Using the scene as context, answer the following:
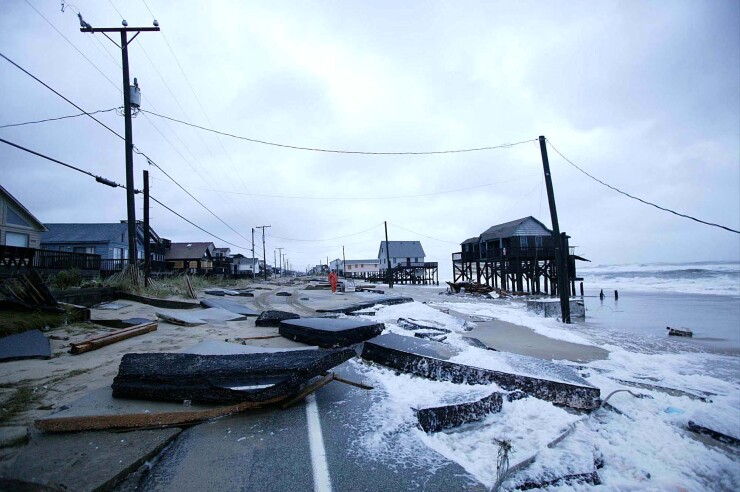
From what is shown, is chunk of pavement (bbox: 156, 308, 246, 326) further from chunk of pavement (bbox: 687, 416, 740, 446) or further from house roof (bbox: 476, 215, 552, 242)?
house roof (bbox: 476, 215, 552, 242)

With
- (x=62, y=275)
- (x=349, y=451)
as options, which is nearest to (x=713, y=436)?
(x=349, y=451)

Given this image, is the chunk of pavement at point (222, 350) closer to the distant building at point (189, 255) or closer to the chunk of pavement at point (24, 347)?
the chunk of pavement at point (24, 347)

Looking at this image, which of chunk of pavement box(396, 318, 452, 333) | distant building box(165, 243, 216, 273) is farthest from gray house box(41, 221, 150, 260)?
chunk of pavement box(396, 318, 452, 333)

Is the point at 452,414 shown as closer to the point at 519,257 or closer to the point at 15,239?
the point at 519,257

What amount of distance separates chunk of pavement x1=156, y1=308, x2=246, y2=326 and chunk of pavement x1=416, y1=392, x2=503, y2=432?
754 cm

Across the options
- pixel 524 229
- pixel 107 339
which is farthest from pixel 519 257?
pixel 107 339

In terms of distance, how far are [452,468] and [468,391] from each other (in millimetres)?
1354

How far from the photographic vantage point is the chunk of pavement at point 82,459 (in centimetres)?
198

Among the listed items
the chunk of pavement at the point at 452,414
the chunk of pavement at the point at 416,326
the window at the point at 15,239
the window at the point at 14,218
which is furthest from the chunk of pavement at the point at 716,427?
the window at the point at 14,218

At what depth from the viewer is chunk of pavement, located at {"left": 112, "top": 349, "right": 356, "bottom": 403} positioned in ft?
10.4

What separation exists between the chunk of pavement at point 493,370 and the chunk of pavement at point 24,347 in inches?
197

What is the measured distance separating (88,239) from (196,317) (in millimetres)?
36697

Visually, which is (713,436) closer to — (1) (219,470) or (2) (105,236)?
(1) (219,470)

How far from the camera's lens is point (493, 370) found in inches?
161
